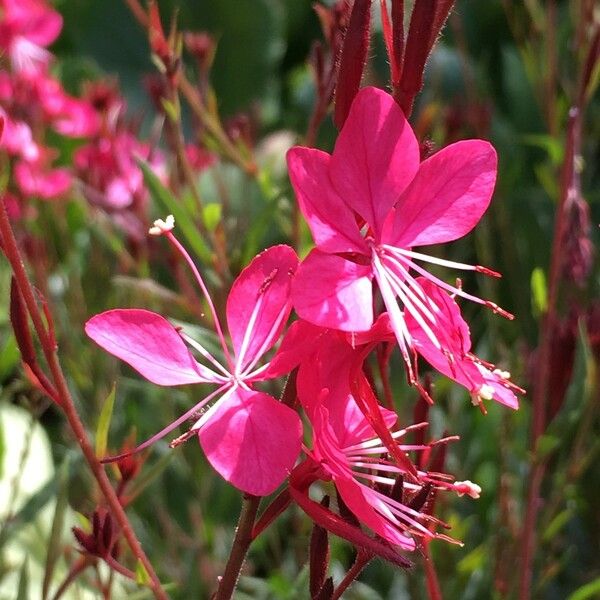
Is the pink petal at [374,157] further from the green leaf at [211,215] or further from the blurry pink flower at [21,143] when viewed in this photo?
the blurry pink flower at [21,143]

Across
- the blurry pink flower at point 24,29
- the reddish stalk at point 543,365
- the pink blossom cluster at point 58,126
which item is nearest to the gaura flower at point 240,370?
the reddish stalk at point 543,365

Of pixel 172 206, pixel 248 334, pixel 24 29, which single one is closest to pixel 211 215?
pixel 172 206

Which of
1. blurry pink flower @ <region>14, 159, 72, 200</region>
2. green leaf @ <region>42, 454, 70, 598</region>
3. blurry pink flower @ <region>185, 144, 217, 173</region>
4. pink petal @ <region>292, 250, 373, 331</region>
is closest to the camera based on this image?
pink petal @ <region>292, 250, 373, 331</region>

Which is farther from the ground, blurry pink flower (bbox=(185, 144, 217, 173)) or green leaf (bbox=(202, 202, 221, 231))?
green leaf (bbox=(202, 202, 221, 231))

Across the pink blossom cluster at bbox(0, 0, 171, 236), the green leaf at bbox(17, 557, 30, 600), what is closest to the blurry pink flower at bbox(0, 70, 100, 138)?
the pink blossom cluster at bbox(0, 0, 171, 236)

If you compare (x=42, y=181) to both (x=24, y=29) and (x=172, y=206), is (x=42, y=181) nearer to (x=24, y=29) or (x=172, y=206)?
(x=24, y=29)

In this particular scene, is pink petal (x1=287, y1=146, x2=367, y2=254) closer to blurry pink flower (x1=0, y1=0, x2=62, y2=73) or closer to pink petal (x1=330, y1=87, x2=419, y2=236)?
pink petal (x1=330, y1=87, x2=419, y2=236)

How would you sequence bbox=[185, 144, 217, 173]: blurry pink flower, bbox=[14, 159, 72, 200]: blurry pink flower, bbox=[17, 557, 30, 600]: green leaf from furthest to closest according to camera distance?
bbox=[185, 144, 217, 173]: blurry pink flower, bbox=[14, 159, 72, 200]: blurry pink flower, bbox=[17, 557, 30, 600]: green leaf
